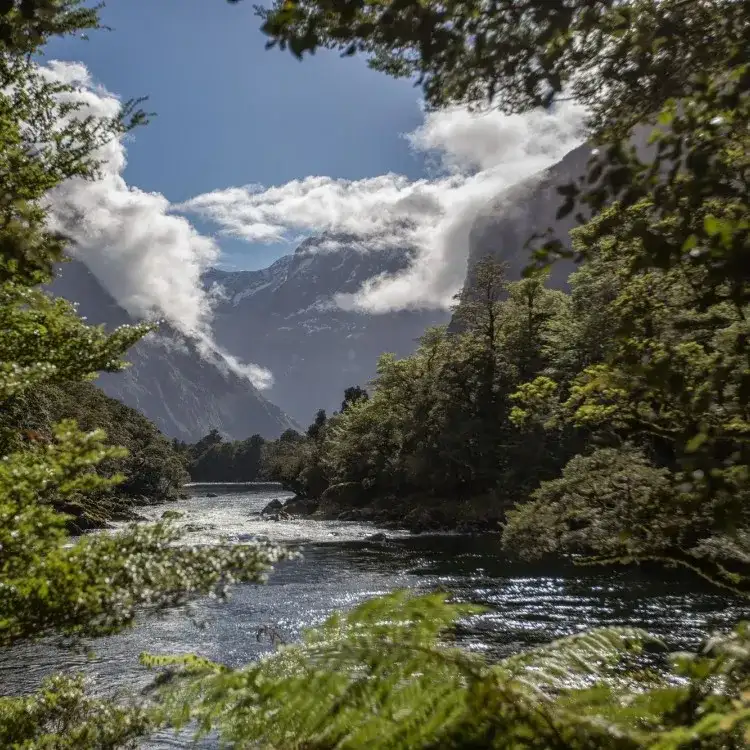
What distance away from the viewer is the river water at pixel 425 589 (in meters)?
15.2

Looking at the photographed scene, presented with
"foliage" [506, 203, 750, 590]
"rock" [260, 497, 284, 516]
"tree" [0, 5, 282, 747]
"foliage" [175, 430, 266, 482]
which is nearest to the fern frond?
"foliage" [506, 203, 750, 590]

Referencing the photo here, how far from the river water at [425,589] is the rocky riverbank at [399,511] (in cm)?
808

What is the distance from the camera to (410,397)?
57312 mm

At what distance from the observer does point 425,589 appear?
22.2 meters

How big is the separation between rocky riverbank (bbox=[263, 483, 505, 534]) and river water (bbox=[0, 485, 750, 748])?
8.08 m

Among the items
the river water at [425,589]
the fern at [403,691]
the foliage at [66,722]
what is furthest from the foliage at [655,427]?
the foliage at [66,722]

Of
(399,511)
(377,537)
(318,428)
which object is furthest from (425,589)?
(318,428)

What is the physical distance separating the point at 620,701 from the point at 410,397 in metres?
55.1

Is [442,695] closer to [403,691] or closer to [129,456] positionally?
[403,691]

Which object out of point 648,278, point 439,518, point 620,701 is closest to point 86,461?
point 620,701

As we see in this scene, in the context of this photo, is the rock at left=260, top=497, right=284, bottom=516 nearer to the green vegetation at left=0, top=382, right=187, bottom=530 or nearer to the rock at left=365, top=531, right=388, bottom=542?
the green vegetation at left=0, top=382, right=187, bottom=530

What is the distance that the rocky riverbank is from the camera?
43062 millimetres

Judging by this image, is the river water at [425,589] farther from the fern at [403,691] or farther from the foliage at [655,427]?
the fern at [403,691]

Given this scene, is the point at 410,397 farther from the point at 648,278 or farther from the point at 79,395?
the point at 648,278
